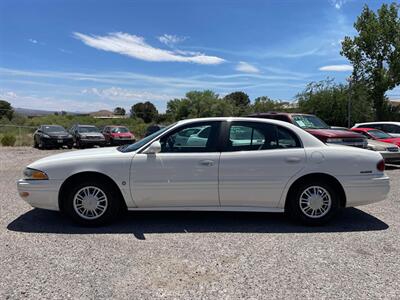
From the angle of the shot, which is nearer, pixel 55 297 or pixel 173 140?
pixel 55 297

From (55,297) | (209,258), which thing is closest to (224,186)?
(209,258)

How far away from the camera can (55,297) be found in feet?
10.7

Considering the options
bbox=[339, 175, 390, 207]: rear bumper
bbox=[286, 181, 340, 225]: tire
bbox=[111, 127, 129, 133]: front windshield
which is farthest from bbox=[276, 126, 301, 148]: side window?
bbox=[111, 127, 129, 133]: front windshield

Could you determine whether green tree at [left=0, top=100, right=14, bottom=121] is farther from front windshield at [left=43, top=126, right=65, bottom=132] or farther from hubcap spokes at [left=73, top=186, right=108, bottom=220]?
hubcap spokes at [left=73, top=186, right=108, bottom=220]

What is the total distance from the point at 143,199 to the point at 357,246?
284 cm

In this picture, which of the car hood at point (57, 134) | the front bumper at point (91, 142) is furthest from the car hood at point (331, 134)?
the car hood at point (57, 134)

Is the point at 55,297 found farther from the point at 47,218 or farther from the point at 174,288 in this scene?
the point at 47,218

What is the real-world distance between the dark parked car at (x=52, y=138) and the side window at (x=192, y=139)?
1844cm

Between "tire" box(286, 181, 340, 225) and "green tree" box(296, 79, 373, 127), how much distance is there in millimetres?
29883

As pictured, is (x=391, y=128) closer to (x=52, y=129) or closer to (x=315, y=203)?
(x=315, y=203)

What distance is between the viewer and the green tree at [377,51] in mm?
36031

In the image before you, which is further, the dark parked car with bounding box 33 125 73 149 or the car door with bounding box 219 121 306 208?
the dark parked car with bounding box 33 125 73 149

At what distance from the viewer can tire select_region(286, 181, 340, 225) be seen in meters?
5.27

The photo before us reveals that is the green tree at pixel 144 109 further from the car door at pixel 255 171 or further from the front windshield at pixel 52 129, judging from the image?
the car door at pixel 255 171
